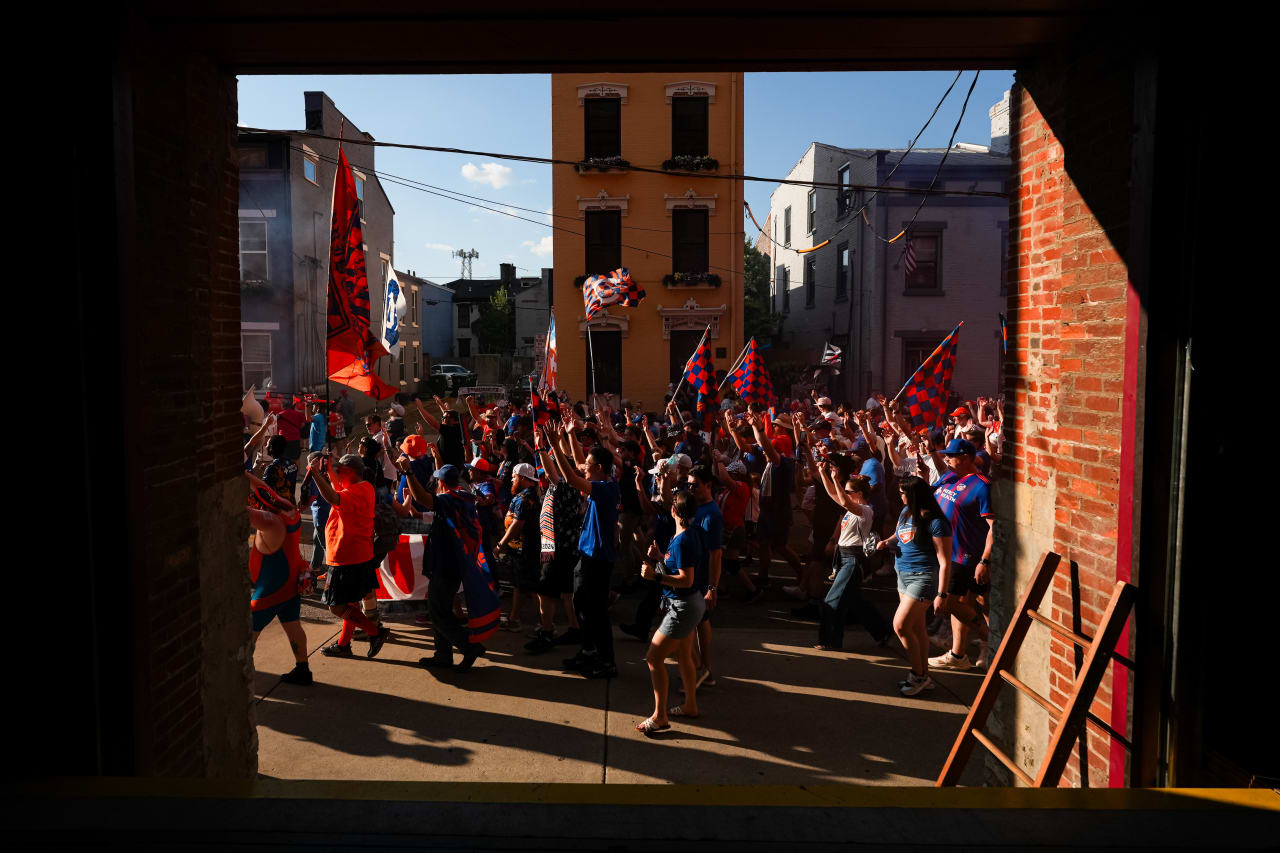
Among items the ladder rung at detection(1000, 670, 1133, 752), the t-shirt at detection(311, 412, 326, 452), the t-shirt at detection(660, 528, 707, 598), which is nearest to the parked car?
the t-shirt at detection(311, 412, 326, 452)

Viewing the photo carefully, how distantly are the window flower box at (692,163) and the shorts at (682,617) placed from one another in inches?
788

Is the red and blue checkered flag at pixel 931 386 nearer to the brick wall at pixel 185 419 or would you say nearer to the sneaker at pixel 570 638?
the sneaker at pixel 570 638

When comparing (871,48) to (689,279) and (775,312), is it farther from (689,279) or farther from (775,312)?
(775,312)

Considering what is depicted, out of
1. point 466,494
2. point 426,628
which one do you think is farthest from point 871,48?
point 426,628

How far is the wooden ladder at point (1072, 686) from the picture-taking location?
3803mm

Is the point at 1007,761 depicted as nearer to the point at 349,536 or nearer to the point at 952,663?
the point at 952,663

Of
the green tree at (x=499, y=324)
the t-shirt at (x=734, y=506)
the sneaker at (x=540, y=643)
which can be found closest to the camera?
the sneaker at (x=540, y=643)

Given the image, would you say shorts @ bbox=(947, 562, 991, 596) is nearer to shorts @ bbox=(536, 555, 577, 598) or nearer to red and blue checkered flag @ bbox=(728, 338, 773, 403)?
shorts @ bbox=(536, 555, 577, 598)

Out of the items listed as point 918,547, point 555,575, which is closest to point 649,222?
point 555,575

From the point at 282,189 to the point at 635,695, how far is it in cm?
2496

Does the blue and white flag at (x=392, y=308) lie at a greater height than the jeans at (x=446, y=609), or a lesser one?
greater

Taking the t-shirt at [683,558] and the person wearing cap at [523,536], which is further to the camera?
the person wearing cap at [523,536]

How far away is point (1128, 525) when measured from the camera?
383 cm

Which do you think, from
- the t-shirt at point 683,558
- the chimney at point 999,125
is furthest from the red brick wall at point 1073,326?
the chimney at point 999,125
